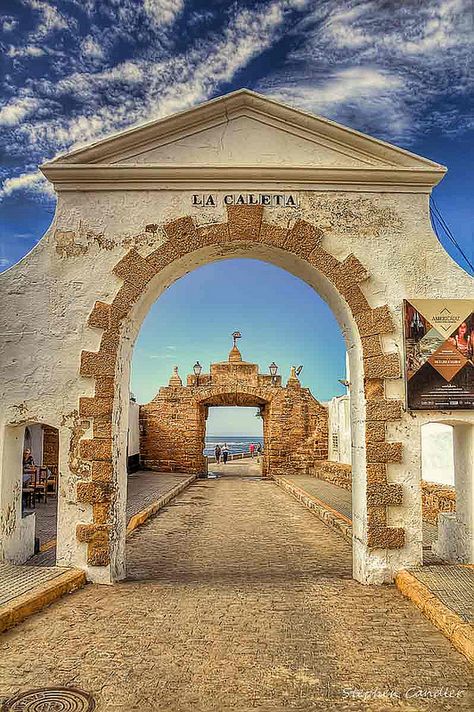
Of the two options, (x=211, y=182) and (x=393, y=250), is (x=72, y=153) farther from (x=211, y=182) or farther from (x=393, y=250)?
(x=393, y=250)

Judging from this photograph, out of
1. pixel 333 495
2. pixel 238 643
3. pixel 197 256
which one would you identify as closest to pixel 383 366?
pixel 197 256

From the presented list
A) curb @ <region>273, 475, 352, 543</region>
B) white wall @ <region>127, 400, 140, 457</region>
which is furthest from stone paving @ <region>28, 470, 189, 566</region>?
curb @ <region>273, 475, 352, 543</region>

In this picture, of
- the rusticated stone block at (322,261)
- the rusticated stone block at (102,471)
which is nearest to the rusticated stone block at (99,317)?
the rusticated stone block at (102,471)

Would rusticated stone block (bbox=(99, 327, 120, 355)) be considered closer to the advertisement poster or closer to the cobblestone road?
the cobblestone road

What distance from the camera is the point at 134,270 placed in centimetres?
733

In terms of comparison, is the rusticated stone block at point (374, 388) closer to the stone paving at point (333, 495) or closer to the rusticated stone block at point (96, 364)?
the stone paving at point (333, 495)

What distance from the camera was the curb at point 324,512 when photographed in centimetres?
1000

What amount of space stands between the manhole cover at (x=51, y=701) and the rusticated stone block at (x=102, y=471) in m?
2.95

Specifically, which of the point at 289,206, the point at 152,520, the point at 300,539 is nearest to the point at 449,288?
the point at 289,206

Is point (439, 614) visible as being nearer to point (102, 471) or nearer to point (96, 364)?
point (102, 471)

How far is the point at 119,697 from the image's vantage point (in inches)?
162

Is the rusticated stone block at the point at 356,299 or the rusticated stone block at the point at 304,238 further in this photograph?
the rusticated stone block at the point at 304,238

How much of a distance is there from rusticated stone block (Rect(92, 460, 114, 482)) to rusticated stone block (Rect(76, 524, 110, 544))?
1.71ft

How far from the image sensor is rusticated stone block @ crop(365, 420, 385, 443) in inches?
277
